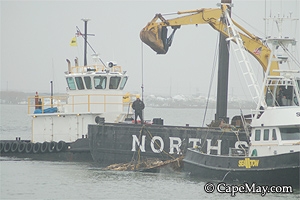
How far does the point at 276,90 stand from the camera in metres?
29.7

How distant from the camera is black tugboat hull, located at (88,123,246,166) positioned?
104 feet

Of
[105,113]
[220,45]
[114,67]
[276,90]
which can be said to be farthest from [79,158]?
[276,90]

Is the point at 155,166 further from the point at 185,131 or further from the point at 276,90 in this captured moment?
the point at 276,90

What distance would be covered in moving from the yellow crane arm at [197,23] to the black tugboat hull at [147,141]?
326cm


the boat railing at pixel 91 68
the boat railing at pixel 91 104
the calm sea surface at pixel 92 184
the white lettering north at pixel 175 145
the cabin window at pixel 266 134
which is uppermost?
the boat railing at pixel 91 68

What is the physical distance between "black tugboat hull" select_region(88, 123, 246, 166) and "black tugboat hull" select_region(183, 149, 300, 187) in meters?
1.70

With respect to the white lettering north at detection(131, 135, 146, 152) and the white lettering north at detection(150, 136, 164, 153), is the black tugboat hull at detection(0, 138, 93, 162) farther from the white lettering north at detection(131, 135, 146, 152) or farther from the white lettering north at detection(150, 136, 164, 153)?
the white lettering north at detection(150, 136, 164, 153)

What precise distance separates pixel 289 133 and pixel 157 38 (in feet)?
29.3

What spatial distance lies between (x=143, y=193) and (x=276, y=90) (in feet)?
19.5

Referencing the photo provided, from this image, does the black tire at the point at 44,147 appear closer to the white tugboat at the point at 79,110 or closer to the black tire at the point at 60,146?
the white tugboat at the point at 79,110

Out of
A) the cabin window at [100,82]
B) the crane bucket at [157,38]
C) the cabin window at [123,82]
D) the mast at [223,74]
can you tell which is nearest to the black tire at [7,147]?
the cabin window at [100,82]

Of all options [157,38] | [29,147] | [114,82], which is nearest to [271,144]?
[157,38]

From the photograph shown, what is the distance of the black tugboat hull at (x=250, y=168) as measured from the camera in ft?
88.5

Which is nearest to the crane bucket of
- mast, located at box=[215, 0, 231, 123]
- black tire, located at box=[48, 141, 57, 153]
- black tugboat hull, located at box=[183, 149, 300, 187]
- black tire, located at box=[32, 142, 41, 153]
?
mast, located at box=[215, 0, 231, 123]
